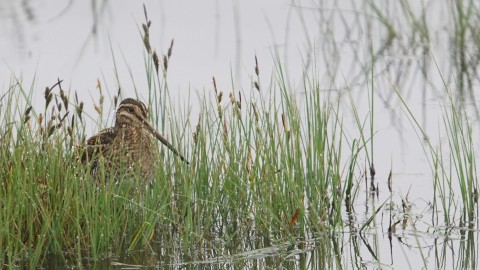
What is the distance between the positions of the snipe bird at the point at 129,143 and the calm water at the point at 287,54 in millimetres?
301

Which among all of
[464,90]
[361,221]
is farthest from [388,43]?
[361,221]

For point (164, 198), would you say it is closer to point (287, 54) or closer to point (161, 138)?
point (161, 138)

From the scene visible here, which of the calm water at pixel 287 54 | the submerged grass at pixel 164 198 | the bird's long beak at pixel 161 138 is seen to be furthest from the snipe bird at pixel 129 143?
the calm water at pixel 287 54

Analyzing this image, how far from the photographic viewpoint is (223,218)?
662cm

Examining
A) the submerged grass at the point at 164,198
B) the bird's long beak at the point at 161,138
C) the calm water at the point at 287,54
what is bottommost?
the submerged grass at the point at 164,198

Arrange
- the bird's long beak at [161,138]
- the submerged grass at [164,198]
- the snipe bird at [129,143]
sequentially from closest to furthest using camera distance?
the submerged grass at [164,198], the bird's long beak at [161,138], the snipe bird at [129,143]

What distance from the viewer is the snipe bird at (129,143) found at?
681cm

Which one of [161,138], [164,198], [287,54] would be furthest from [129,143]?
[287,54]

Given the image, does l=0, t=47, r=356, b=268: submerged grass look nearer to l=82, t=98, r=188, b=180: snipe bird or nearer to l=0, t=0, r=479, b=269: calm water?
l=82, t=98, r=188, b=180: snipe bird

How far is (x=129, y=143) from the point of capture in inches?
293

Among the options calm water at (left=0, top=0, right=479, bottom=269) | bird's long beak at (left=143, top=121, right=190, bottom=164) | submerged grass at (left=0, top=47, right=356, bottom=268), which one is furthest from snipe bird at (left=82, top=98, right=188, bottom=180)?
calm water at (left=0, top=0, right=479, bottom=269)

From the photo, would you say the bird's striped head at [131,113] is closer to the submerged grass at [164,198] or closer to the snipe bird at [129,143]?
the snipe bird at [129,143]

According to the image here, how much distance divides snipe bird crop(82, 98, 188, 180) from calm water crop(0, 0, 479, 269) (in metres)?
0.30

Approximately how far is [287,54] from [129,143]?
127 inches
